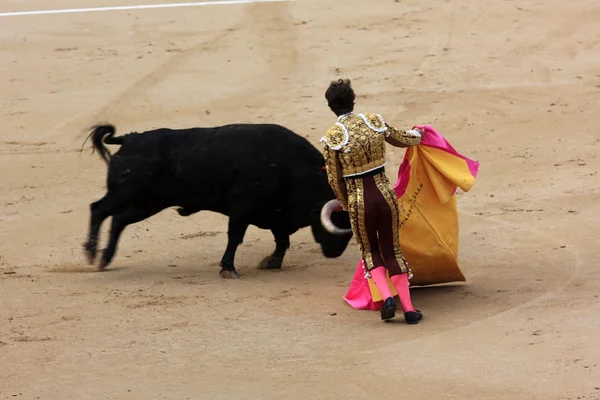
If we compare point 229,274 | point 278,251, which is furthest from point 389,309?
point 278,251

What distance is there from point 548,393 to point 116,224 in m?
3.88

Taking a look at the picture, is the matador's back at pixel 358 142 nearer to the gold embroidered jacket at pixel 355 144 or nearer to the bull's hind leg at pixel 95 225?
the gold embroidered jacket at pixel 355 144

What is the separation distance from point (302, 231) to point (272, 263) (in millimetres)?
1333

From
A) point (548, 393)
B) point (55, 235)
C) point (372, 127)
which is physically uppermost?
point (372, 127)

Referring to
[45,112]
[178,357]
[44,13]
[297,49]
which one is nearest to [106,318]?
[178,357]

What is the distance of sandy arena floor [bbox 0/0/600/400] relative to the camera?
18.9ft

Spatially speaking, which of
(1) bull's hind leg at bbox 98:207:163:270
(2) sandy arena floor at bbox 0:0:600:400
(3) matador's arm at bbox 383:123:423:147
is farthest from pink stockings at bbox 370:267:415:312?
(1) bull's hind leg at bbox 98:207:163:270

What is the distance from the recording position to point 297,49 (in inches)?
526

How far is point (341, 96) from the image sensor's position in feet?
20.8

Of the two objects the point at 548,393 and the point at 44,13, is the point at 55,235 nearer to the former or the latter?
the point at 548,393

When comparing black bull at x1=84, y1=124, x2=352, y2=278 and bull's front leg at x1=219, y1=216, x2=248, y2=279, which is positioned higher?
black bull at x1=84, y1=124, x2=352, y2=278

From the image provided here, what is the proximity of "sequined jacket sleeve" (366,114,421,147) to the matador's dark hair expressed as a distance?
13cm

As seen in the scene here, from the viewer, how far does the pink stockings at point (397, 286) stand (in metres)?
6.44

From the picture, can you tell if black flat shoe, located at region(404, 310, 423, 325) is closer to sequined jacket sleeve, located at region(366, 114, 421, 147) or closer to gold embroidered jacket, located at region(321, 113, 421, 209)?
gold embroidered jacket, located at region(321, 113, 421, 209)
